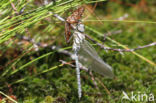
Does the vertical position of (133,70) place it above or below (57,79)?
below

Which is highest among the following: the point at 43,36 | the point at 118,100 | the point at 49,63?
the point at 43,36

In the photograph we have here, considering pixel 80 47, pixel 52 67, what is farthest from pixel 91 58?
pixel 52 67

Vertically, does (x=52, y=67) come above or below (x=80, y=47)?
below

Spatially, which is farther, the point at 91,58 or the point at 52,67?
the point at 52,67

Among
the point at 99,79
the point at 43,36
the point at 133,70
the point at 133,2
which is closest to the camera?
the point at 99,79

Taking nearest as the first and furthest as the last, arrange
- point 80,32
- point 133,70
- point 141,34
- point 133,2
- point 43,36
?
1. point 80,32
2. point 133,70
3. point 43,36
4. point 141,34
5. point 133,2

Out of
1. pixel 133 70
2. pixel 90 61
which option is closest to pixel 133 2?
pixel 133 70

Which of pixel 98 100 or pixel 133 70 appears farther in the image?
pixel 133 70

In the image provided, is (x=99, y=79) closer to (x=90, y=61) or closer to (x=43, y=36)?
(x=90, y=61)

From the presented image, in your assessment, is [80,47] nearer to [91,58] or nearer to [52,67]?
[91,58]

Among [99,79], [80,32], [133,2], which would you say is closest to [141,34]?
[133,2]
